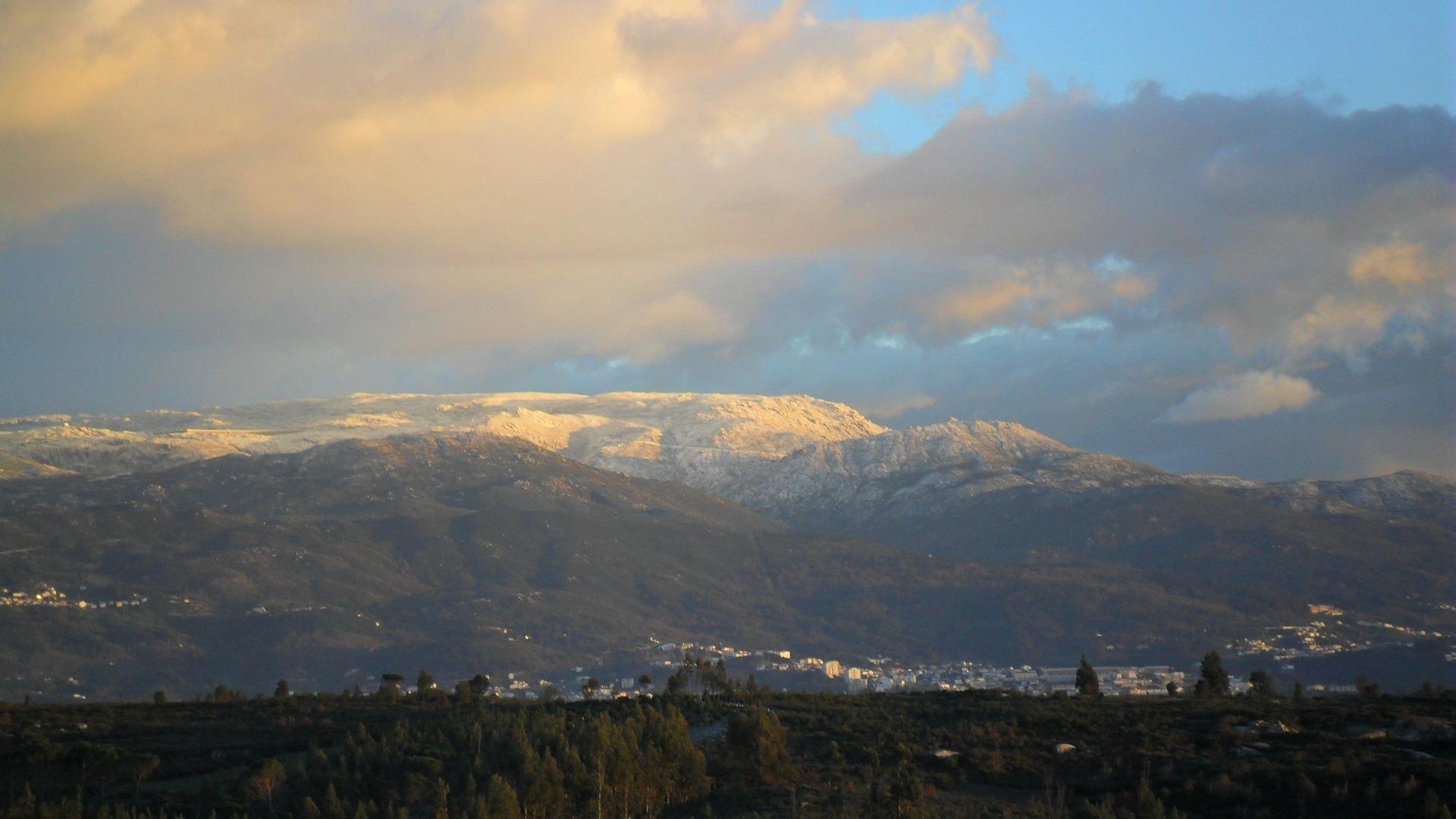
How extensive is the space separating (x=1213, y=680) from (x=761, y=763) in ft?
211

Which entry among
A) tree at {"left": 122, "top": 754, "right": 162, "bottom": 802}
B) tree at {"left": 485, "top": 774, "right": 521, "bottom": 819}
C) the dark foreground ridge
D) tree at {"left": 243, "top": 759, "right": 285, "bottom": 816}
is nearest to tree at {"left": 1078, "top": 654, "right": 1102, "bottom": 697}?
the dark foreground ridge

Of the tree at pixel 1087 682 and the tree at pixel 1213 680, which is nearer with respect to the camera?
the tree at pixel 1213 680

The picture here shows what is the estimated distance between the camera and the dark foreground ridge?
63250mm

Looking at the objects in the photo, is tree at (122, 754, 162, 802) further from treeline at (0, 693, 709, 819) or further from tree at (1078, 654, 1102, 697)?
tree at (1078, 654, 1102, 697)

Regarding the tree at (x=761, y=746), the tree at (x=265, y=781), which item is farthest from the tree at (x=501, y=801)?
the tree at (x=761, y=746)

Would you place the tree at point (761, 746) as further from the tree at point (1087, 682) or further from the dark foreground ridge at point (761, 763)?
the tree at point (1087, 682)

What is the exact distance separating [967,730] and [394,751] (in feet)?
118

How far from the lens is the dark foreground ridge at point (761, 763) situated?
63250 millimetres

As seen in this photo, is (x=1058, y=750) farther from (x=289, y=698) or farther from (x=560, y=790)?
(x=289, y=698)

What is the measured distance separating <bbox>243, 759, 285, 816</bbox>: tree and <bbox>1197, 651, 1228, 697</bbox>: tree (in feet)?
250

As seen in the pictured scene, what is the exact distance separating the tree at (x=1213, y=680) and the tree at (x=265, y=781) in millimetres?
76082

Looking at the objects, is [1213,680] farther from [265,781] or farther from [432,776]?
[265,781]

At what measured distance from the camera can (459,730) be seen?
258 feet

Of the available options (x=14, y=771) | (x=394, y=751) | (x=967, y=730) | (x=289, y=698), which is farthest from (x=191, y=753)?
(x=967, y=730)
